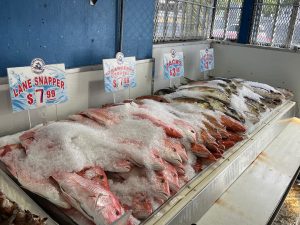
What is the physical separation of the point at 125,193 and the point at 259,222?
3.06ft

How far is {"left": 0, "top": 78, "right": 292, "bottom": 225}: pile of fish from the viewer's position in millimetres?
1330

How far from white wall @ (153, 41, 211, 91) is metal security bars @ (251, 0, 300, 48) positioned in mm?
869

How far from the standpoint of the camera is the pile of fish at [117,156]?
1.33 meters

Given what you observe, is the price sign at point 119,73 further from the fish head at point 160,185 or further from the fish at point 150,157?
the fish head at point 160,185

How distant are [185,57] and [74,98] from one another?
2.06 m

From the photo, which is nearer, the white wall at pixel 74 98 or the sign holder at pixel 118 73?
the white wall at pixel 74 98

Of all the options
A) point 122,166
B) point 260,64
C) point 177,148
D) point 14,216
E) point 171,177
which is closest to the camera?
point 14,216

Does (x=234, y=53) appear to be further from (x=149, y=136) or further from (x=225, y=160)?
(x=149, y=136)

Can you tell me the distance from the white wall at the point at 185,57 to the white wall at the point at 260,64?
39cm

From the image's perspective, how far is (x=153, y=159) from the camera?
1.62 metres

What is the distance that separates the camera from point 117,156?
A: 64.1 inches

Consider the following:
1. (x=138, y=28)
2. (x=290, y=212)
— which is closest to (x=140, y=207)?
(x=290, y=212)

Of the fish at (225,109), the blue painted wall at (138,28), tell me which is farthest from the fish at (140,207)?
the blue painted wall at (138,28)

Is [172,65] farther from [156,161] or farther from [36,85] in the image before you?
[156,161]
